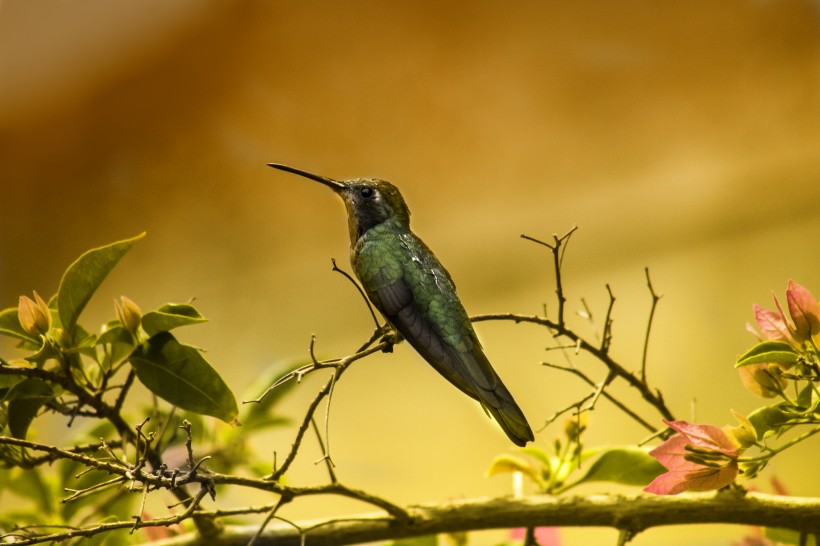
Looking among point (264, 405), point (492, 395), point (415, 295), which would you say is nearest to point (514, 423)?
point (492, 395)

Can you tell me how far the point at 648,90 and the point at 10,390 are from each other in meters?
1.15

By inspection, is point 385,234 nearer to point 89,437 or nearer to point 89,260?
point 89,260

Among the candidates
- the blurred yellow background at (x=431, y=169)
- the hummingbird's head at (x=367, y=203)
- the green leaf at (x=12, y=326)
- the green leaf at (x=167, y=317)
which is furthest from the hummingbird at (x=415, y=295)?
the blurred yellow background at (x=431, y=169)

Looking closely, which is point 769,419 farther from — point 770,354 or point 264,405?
point 264,405

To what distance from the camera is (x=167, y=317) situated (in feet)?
1.79

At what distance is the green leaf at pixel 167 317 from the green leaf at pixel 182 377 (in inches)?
0.4

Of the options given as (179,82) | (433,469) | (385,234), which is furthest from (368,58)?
(385,234)

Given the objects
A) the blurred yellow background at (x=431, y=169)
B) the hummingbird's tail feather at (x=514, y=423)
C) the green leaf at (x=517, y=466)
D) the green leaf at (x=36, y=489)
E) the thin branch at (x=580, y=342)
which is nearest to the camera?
the hummingbird's tail feather at (x=514, y=423)

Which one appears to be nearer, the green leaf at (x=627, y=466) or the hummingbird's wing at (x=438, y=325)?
the hummingbird's wing at (x=438, y=325)

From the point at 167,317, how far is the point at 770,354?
0.40 m

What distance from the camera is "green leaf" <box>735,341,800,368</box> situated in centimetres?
49

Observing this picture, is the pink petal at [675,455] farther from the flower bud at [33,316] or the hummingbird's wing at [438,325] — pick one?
the flower bud at [33,316]

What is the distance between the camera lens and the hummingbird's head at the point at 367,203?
0.59 meters

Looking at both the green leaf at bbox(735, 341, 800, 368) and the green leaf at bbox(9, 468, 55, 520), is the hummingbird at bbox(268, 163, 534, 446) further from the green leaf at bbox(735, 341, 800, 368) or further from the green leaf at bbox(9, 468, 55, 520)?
the green leaf at bbox(9, 468, 55, 520)
